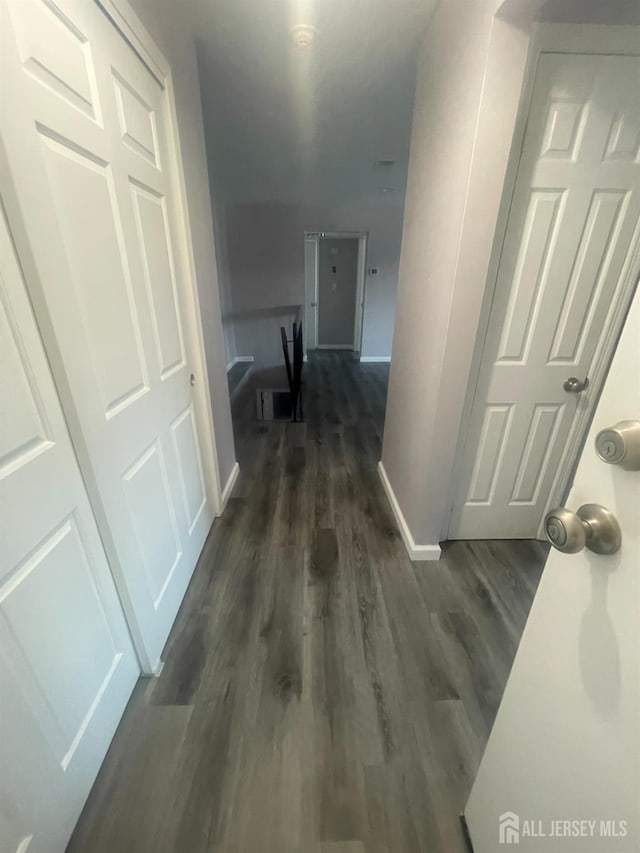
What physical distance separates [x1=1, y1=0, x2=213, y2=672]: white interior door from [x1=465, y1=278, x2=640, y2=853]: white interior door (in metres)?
1.13

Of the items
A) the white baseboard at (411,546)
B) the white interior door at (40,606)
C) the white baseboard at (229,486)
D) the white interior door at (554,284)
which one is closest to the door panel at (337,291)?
the white baseboard at (229,486)

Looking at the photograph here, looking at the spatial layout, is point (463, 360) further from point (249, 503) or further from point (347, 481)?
point (249, 503)

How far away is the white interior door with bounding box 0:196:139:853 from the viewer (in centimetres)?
73

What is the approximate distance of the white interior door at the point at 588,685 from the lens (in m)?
0.47

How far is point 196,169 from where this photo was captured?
1730mm

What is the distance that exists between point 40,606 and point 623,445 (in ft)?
3.94

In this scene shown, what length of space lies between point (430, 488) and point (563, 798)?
46.2 inches

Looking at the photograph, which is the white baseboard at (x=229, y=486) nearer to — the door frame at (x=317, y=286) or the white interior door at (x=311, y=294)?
the door frame at (x=317, y=286)

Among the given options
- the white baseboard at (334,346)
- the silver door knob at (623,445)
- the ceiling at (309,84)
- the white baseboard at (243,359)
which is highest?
the ceiling at (309,84)

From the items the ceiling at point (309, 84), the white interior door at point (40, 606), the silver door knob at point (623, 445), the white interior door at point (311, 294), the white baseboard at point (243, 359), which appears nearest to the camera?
the silver door knob at point (623, 445)

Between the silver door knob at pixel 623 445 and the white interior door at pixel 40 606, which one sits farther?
the white interior door at pixel 40 606

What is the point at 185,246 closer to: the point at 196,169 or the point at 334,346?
the point at 196,169

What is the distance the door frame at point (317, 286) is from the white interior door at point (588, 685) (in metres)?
5.69

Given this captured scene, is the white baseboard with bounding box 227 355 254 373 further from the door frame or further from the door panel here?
the door panel
